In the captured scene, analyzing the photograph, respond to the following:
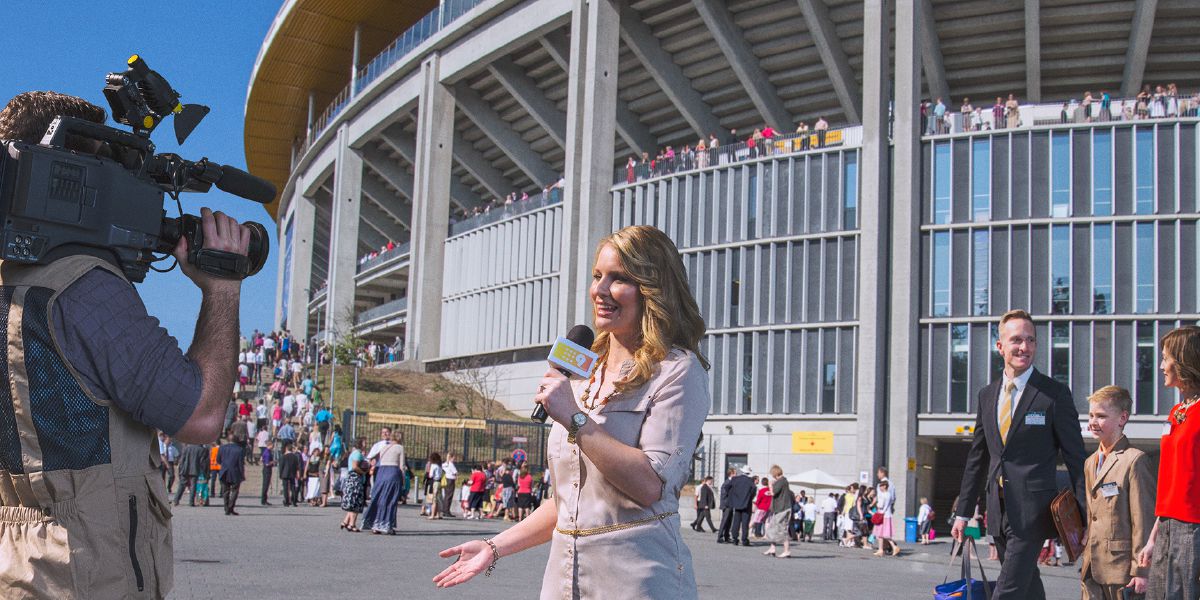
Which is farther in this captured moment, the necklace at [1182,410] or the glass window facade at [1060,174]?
the glass window facade at [1060,174]

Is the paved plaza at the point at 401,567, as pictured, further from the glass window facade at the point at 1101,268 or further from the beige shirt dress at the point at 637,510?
the glass window facade at the point at 1101,268

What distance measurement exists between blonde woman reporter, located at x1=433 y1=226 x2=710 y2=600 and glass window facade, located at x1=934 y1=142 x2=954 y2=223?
35.6m

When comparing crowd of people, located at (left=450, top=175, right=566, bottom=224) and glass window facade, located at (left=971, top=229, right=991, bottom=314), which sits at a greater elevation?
crowd of people, located at (left=450, top=175, right=566, bottom=224)

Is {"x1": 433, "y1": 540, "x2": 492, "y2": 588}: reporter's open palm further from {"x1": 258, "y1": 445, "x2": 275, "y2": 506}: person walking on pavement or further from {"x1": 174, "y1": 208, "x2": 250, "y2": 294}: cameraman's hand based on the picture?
{"x1": 258, "y1": 445, "x2": 275, "y2": 506}: person walking on pavement

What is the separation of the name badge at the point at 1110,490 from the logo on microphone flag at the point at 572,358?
14.9ft

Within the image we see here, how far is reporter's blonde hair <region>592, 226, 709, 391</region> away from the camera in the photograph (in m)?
3.30

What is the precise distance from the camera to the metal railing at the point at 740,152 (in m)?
39.0

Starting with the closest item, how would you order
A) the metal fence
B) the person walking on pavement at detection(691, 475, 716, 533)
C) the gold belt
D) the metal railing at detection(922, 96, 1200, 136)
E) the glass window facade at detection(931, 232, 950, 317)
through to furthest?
the gold belt → the person walking on pavement at detection(691, 475, 716, 533) → the metal fence → the metal railing at detection(922, 96, 1200, 136) → the glass window facade at detection(931, 232, 950, 317)

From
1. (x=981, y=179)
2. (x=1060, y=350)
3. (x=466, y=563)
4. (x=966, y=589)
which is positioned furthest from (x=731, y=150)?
(x=466, y=563)

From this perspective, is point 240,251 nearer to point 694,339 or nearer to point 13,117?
point 13,117

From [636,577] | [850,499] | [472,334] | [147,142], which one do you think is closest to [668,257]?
[636,577]

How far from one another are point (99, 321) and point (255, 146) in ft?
263

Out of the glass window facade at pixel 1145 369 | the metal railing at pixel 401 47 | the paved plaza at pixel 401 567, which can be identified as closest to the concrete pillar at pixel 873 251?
the glass window facade at pixel 1145 369

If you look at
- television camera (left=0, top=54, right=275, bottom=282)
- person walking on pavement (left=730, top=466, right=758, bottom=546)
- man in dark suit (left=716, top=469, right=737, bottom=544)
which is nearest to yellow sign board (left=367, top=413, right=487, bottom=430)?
man in dark suit (left=716, top=469, right=737, bottom=544)
